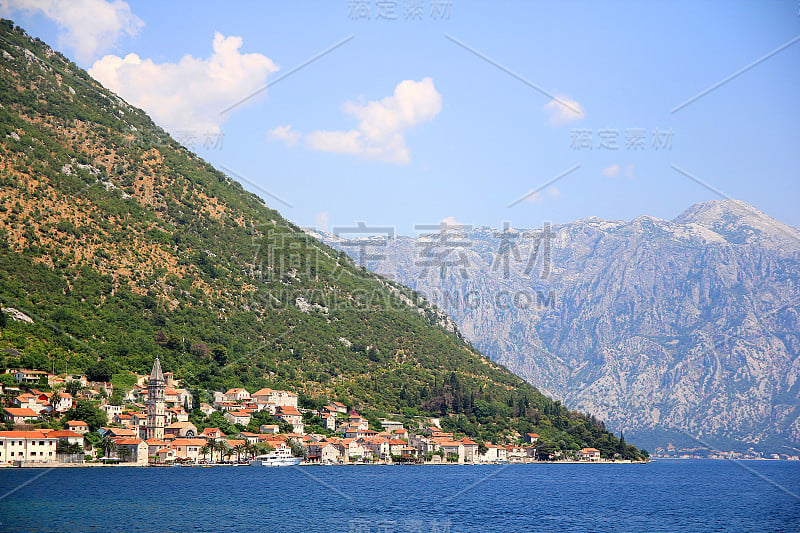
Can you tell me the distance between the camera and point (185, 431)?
99938 mm

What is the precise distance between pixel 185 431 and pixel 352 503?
1591 inches

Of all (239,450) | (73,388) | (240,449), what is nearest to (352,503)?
(239,450)

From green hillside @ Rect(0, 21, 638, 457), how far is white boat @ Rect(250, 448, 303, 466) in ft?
47.7

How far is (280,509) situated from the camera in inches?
2408

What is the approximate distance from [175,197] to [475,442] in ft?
210

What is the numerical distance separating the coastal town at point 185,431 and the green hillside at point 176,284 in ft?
14.3

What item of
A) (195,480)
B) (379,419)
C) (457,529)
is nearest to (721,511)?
(457,529)

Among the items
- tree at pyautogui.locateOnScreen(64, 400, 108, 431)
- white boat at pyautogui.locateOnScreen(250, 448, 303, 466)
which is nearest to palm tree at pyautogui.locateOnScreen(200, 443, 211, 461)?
white boat at pyautogui.locateOnScreen(250, 448, 303, 466)

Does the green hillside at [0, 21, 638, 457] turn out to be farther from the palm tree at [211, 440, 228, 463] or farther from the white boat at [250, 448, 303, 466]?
the white boat at [250, 448, 303, 466]

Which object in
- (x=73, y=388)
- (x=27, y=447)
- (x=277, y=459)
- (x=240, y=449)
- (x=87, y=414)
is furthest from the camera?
(x=277, y=459)

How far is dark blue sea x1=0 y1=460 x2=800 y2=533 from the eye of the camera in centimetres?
5400

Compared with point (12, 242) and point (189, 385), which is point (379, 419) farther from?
point (12, 242)

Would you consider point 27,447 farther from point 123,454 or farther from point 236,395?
point 236,395

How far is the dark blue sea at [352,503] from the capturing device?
54.0 metres
